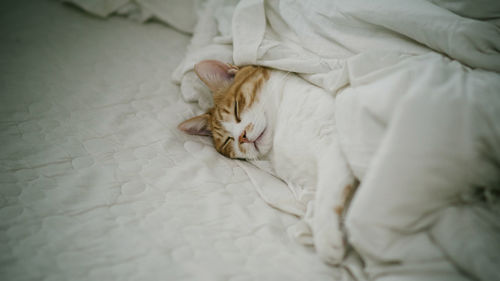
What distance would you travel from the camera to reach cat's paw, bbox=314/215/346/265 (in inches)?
25.0

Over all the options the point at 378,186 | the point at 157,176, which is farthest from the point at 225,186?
the point at 378,186

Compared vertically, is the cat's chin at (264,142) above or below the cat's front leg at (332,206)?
below

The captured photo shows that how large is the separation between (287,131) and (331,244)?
A: 376 mm

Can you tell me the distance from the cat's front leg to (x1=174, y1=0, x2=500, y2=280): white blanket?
0.04 metres

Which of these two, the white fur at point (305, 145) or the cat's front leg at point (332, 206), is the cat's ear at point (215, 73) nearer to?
the white fur at point (305, 145)

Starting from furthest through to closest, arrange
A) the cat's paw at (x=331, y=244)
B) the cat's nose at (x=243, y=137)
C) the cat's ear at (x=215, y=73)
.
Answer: the cat's ear at (x=215, y=73)
the cat's nose at (x=243, y=137)
the cat's paw at (x=331, y=244)

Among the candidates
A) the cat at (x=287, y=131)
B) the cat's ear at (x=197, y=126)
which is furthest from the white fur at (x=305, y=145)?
the cat's ear at (x=197, y=126)

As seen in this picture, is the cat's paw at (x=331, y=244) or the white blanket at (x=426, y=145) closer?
the white blanket at (x=426, y=145)

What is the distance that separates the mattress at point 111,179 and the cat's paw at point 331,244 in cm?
2

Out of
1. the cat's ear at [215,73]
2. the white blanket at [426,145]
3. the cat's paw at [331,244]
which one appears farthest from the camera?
the cat's ear at [215,73]

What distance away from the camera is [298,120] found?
905 millimetres

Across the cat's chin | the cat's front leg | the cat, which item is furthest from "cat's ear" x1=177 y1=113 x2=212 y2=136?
the cat's front leg

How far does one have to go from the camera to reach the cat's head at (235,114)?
103cm

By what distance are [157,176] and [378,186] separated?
0.62 meters
